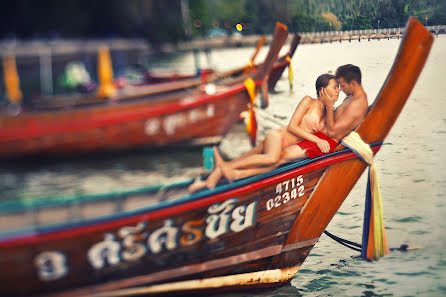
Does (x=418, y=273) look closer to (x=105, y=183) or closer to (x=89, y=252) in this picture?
(x=89, y=252)

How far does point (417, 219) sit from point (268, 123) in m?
6.18

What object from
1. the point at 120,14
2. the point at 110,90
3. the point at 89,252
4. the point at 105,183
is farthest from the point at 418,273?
the point at 120,14

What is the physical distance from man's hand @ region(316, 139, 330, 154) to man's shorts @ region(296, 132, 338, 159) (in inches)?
1.3

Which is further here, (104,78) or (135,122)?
(104,78)

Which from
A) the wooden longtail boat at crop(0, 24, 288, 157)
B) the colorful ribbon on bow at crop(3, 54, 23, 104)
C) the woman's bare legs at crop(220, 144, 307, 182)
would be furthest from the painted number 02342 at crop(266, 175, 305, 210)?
the colorful ribbon on bow at crop(3, 54, 23, 104)

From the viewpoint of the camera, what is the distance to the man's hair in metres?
3.40

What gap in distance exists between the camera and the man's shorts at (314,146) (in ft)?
11.3

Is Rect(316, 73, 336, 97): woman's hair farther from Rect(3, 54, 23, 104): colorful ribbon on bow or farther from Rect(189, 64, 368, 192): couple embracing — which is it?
Rect(3, 54, 23, 104): colorful ribbon on bow

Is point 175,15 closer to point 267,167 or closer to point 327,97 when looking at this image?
point 327,97

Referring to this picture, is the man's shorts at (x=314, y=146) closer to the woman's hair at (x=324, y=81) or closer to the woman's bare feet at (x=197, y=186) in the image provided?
the woman's hair at (x=324, y=81)

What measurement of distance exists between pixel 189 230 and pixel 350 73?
5.42 ft

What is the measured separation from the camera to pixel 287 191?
3473 mm

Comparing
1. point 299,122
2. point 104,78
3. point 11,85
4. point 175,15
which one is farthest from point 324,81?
point 175,15

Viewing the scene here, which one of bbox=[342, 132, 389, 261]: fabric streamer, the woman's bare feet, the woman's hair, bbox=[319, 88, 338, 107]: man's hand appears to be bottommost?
bbox=[342, 132, 389, 261]: fabric streamer
